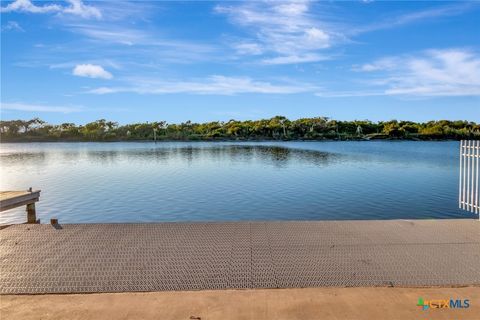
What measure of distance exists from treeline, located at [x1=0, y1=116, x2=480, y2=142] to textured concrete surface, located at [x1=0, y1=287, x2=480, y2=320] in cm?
10149

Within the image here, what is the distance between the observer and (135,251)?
15.5 feet

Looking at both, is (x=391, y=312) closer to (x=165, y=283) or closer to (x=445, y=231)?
(x=165, y=283)

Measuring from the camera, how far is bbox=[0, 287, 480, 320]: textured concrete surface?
3186mm

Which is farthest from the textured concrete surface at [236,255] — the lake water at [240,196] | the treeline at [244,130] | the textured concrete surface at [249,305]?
the treeline at [244,130]

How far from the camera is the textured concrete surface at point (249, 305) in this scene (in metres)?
3.19

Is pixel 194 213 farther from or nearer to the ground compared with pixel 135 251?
nearer to the ground

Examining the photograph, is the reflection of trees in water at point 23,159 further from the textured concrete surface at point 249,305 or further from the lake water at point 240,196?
the textured concrete surface at point 249,305

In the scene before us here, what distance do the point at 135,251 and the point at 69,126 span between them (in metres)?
118

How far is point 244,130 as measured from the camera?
4397 inches

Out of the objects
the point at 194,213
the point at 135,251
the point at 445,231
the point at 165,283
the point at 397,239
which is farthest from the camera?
the point at 194,213

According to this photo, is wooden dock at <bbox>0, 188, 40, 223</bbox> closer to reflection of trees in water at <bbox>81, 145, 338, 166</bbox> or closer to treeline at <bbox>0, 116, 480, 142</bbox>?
reflection of trees in water at <bbox>81, 145, 338, 166</bbox>

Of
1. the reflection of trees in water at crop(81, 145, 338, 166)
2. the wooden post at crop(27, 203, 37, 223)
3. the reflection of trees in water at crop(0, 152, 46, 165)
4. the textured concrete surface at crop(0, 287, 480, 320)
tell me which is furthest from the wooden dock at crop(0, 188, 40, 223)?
the reflection of trees in water at crop(0, 152, 46, 165)

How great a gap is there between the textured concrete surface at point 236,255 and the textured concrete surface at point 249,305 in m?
0.17

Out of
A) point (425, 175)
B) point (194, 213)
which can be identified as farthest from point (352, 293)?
point (425, 175)
